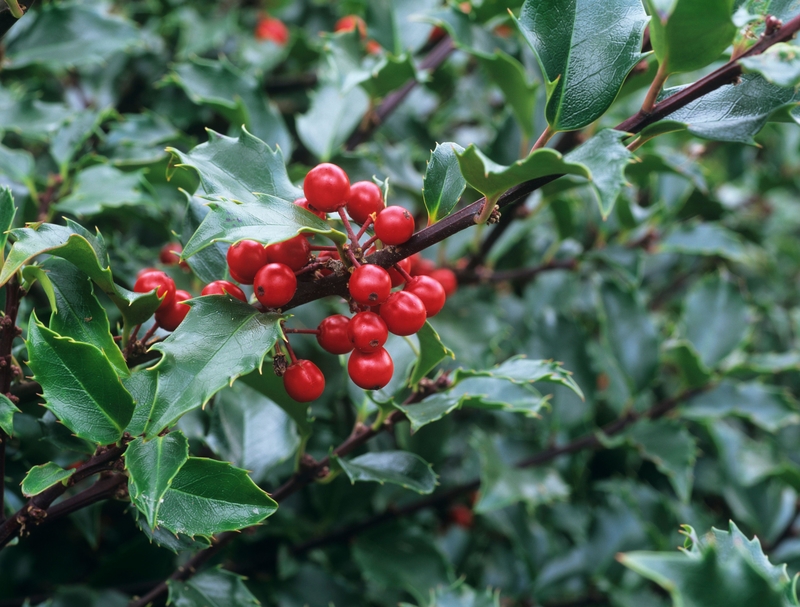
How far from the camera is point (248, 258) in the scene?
2.79ft

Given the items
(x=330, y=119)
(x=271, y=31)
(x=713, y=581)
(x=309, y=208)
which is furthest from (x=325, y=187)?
(x=271, y=31)

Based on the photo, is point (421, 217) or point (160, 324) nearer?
point (160, 324)

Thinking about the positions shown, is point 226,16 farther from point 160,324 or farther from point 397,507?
point 397,507

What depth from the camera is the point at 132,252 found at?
1.40 meters

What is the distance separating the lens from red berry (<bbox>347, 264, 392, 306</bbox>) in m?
0.81

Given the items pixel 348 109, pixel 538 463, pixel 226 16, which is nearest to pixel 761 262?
pixel 538 463

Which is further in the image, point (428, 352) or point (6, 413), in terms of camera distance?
point (428, 352)

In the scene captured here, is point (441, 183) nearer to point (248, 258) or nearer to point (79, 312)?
point (248, 258)

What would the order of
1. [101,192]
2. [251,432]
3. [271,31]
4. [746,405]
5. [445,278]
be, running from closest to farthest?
[251,432] < [101,192] < [445,278] < [746,405] < [271,31]

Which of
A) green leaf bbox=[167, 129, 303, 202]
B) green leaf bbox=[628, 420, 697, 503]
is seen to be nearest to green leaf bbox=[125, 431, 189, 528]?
green leaf bbox=[167, 129, 303, 202]

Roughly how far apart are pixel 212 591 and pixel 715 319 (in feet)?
4.82

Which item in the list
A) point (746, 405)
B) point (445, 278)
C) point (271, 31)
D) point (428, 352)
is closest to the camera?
point (428, 352)

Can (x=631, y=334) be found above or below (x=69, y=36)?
below

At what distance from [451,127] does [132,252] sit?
1.39m
